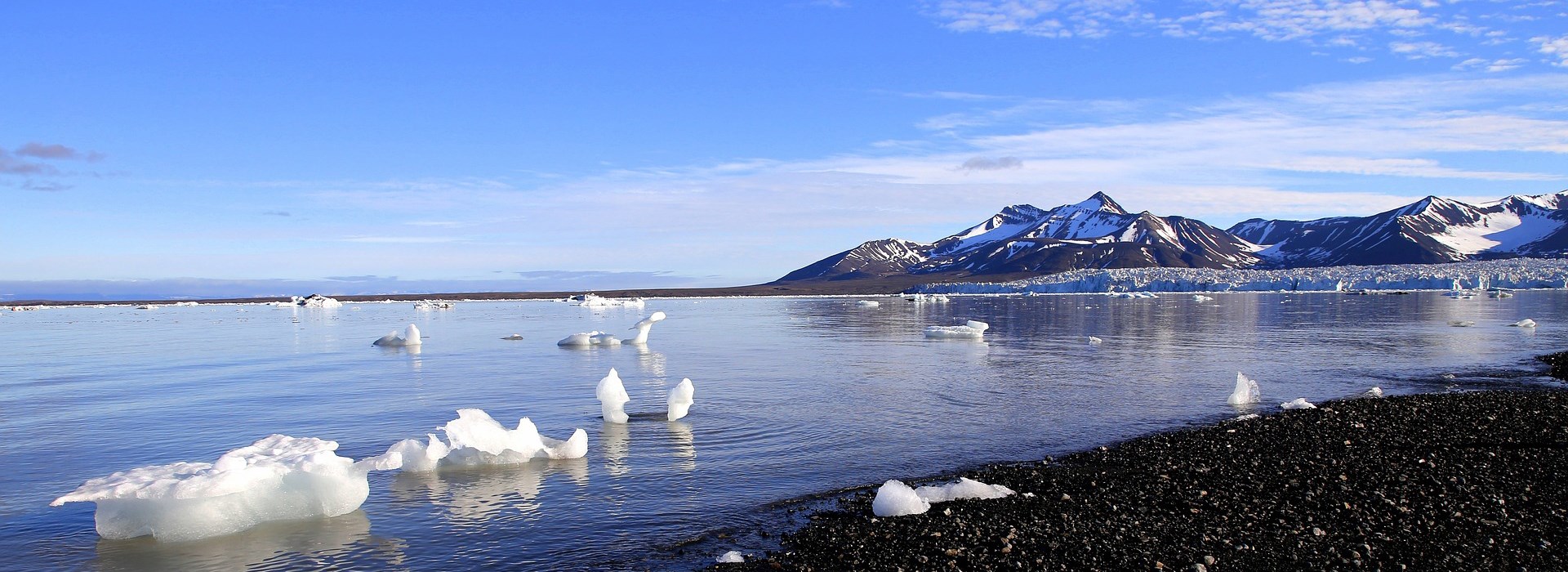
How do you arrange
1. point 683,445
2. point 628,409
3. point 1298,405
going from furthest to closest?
point 628,409
point 1298,405
point 683,445

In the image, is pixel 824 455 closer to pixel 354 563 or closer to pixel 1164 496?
pixel 1164 496

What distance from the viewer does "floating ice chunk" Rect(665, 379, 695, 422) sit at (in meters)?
15.9

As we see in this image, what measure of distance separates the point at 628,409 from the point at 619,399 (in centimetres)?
216

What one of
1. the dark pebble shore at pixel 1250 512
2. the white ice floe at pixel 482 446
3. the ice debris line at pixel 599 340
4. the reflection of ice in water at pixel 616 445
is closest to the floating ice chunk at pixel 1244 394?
the dark pebble shore at pixel 1250 512

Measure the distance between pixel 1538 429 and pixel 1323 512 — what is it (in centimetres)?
702

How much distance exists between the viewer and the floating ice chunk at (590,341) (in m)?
34.7

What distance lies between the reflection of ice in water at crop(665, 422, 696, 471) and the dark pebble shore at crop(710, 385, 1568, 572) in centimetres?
281

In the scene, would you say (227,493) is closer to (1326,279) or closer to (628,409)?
(628,409)

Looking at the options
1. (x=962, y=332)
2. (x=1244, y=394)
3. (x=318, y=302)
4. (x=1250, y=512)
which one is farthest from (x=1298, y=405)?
(x=318, y=302)

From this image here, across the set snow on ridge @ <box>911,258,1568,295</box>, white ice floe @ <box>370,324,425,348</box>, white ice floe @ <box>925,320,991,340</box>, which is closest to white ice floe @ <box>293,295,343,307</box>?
white ice floe @ <box>370,324,425,348</box>

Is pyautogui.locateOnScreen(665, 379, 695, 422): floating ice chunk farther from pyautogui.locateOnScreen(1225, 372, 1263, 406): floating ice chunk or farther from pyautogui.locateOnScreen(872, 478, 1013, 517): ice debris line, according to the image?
pyautogui.locateOnScreen(1225, 372, 1263, 406): floating ice chunk

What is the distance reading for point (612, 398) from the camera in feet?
51.0

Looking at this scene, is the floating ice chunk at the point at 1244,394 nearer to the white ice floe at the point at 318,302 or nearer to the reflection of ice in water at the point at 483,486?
the reflection of ice in water at the point at 483,486

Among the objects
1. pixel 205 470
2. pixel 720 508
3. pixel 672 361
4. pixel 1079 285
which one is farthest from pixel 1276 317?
pixel 1079 285
